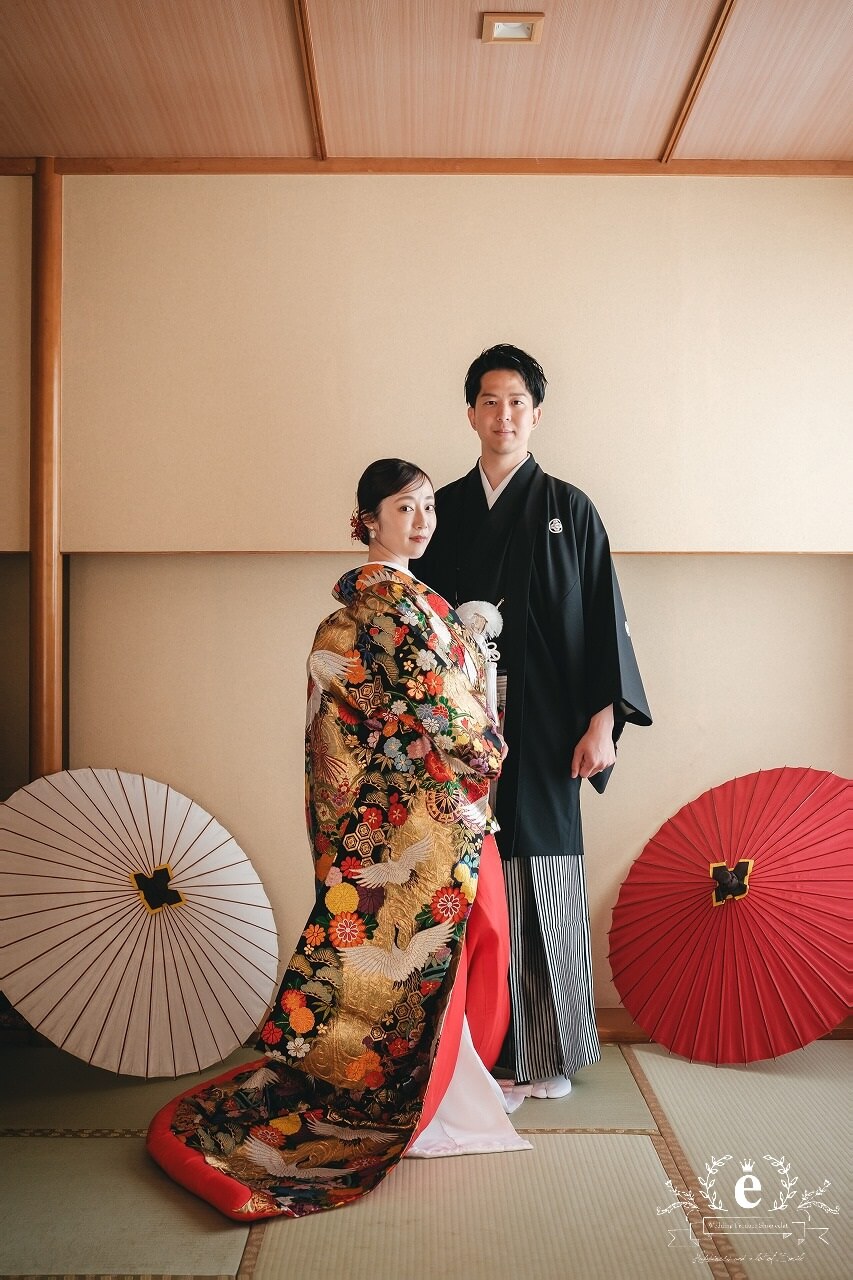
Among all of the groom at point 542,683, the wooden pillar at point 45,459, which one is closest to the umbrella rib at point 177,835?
the wooden pillar at point 45,459

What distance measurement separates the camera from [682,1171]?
7.41ft

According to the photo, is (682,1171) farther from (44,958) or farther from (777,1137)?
(44,958)

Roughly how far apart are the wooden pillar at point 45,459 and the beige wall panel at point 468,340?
0.43 feet

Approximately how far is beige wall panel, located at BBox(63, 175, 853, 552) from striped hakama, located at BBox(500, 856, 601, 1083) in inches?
43.4

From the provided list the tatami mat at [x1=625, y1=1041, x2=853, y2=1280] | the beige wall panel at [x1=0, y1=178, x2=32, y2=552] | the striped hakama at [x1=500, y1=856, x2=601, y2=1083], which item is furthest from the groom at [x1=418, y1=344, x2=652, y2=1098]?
the beige wall panel at [x1=0, y1=178, x2=32, y2=552]

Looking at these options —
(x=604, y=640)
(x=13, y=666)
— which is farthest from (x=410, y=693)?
(x=13, y=666)

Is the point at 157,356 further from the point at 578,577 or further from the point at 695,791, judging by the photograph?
the point at 695,791

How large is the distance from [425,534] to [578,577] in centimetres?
54

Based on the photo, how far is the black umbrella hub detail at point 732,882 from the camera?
284 centimetres

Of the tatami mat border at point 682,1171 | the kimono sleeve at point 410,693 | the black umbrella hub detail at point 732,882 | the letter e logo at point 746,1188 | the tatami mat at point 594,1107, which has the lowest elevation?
the tatami mat at point 594,1107

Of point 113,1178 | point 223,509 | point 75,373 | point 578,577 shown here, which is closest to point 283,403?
point 223,509

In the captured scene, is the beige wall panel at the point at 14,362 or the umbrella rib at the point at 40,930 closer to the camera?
the umbrella rib at the point at 40,930

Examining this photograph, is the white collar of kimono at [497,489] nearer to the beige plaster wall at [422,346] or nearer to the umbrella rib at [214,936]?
the beige plaster wall at [422,346]

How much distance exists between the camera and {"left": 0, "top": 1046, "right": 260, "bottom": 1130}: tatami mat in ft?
8.46
